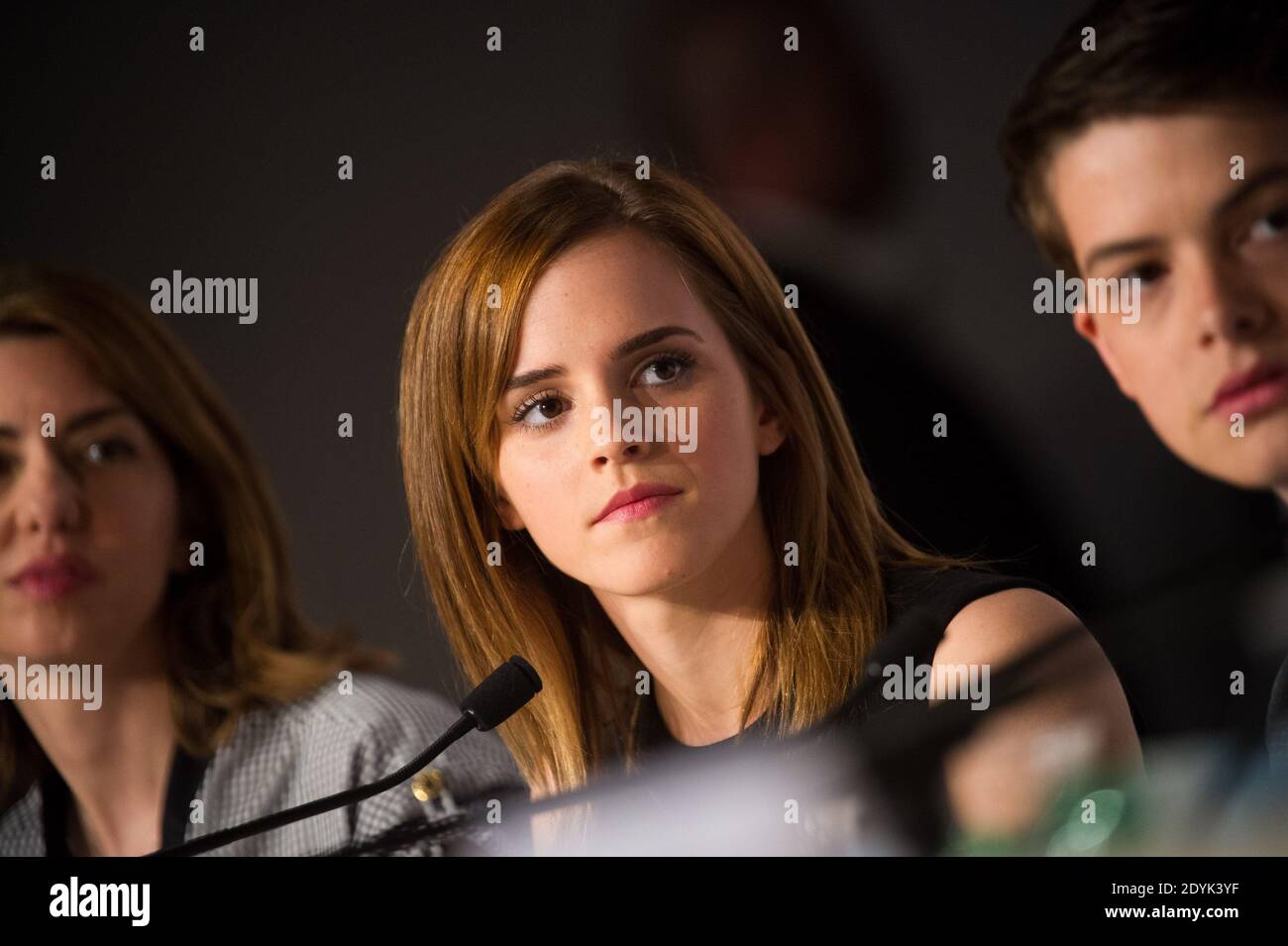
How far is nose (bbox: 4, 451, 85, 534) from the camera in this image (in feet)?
5.50

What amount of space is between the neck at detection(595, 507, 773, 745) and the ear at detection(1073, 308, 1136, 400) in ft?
1.43

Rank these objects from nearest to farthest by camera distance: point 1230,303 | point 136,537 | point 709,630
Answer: point 1230,303, point 709,630, point 136,537

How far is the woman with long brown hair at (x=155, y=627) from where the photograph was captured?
1.68 meters

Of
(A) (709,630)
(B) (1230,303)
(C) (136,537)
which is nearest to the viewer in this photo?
(B) (1230,303)

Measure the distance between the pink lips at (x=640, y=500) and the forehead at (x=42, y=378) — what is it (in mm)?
677

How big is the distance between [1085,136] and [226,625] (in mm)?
1216

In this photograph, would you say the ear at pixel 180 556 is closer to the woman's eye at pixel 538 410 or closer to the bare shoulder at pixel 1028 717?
the woman's eye at pixel 538 410

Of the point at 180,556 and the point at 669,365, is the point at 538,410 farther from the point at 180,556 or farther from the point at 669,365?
the point at 180,556

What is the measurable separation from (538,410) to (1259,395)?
82cm

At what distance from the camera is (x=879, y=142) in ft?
5.19

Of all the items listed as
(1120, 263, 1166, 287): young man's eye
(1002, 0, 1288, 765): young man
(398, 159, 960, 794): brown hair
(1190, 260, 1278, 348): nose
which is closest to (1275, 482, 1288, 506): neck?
(1002, 0, 1288, 765): young man

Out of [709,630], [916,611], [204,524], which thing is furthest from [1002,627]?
[204,524]

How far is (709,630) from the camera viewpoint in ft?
5.24
